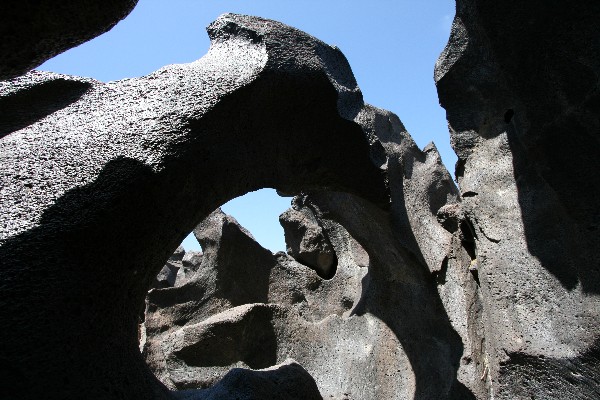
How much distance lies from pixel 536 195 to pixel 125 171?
1518 mm

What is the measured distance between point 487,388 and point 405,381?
463mm

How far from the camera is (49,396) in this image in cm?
127

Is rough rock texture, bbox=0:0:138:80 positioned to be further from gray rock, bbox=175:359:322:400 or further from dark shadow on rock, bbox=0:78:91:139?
gray rock, bbox=175:359:322:400

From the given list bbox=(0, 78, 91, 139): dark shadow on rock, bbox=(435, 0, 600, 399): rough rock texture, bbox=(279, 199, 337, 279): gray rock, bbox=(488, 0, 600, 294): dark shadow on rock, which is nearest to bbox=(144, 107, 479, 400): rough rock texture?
bbox=(279, 199, 337, 279): gray rock

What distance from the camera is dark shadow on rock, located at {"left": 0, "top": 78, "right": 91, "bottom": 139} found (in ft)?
5.60

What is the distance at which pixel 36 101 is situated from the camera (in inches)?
71.1

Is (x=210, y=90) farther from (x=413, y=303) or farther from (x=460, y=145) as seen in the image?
(x=413, y=303)

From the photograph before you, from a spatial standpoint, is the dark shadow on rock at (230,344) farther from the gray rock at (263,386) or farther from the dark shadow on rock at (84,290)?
the dark shadow on rock at (84,290)

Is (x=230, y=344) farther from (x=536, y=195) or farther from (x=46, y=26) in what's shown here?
(x=46, y=26)

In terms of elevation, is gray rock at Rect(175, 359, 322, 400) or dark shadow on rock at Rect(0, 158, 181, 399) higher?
dark shadow on rock at Rect(0, 158, 181, 399)

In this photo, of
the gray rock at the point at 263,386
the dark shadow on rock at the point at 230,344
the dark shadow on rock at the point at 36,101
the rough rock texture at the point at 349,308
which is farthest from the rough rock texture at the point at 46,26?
the dark shadow on rock at the point at 230,344

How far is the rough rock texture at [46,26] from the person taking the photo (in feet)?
2.82

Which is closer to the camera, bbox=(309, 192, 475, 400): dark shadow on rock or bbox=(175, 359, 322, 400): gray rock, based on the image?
bbox=(175, 359, 322, 400): gray rock

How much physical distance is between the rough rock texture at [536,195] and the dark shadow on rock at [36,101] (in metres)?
1.52
